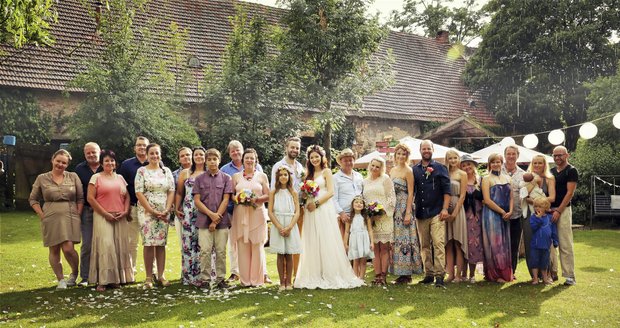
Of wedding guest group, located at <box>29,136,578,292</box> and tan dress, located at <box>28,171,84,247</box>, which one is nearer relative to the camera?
tan dress, located at <box>28,171,84,247</box>

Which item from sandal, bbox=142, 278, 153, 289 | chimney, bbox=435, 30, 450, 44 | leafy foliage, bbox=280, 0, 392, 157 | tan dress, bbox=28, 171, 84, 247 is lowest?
sandal, bbox=142, 278, 153, 289

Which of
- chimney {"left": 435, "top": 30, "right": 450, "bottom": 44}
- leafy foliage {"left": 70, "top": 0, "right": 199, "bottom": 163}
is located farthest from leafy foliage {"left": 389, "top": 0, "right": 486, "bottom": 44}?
leafy foliage {"left": 70, "top": 0, "right": 199, "bottom": 163}

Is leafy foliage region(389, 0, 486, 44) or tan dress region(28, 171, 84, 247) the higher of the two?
leafy foliage region(389, 0, 486, 44)

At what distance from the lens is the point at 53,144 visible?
18406mm

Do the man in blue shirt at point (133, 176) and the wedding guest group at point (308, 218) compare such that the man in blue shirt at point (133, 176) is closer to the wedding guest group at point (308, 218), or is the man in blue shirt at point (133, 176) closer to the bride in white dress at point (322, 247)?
the wedding guest group at point (308, 218)

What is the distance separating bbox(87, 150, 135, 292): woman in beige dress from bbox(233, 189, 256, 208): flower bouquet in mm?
1527

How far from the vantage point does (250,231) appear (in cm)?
819

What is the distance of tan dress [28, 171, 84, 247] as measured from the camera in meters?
7.87

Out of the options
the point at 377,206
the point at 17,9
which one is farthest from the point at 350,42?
the point at 17,9

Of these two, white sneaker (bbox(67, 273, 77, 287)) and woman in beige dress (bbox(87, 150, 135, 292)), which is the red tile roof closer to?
Answer: woman in beige dress (bbox(87, 150, 135, 292))

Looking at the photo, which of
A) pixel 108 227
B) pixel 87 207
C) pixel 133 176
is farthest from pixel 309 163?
pixel 87 207

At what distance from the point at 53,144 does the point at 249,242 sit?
12491mm

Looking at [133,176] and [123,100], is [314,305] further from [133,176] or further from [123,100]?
[123,100]

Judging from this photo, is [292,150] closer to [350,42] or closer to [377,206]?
[377,206]
